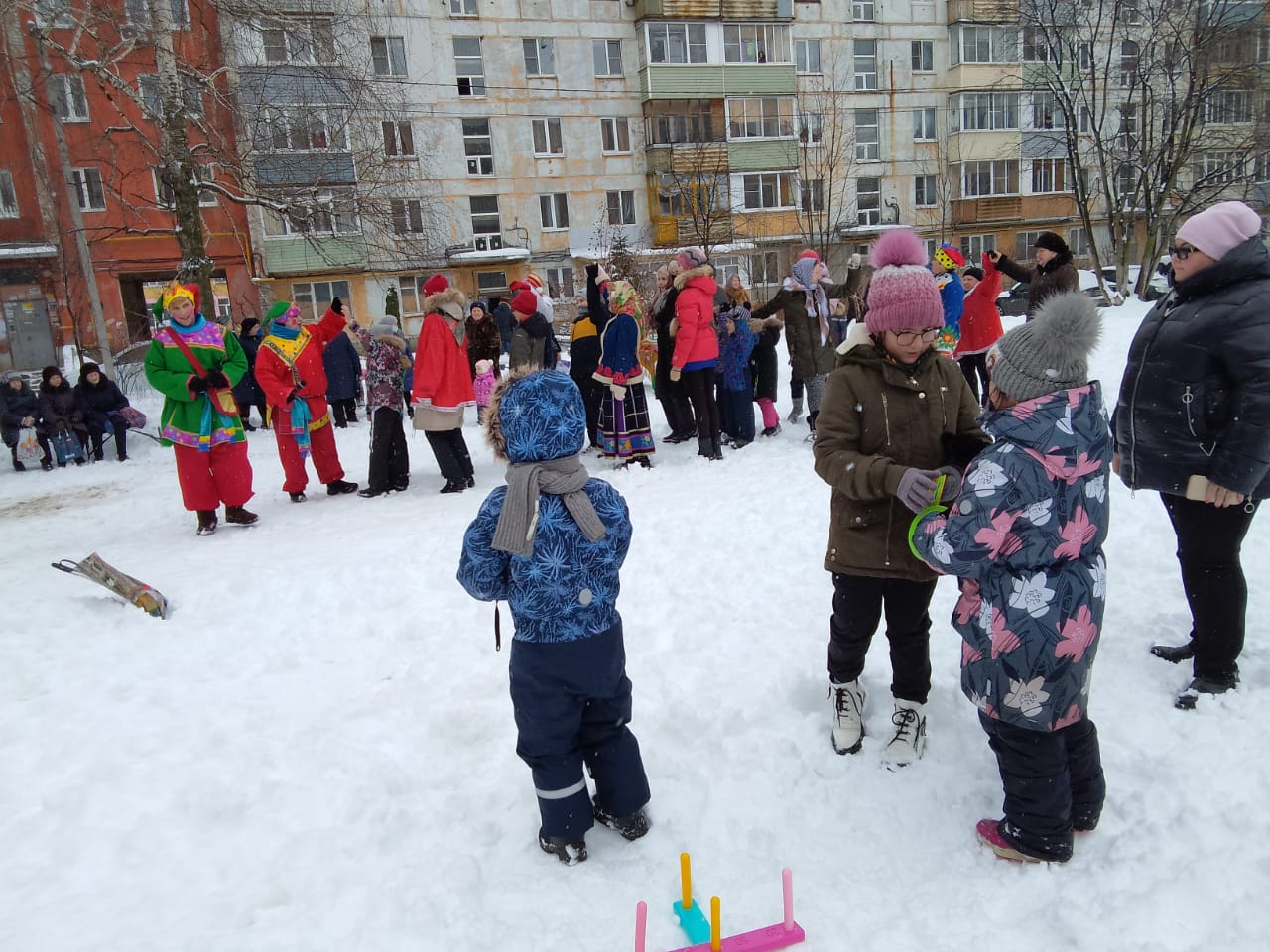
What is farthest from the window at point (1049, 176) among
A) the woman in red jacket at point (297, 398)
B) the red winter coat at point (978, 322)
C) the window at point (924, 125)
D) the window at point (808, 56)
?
the woman in red jacket at point (297, 398)

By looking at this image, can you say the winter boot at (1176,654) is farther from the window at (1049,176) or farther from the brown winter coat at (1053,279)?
the window at (1049,176)

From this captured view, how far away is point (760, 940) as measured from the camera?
96.0 inches

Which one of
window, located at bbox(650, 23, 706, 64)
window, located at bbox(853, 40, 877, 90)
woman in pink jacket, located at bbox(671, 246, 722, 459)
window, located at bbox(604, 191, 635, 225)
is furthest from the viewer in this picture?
window, located at bbox(853, 40, 877, 90)

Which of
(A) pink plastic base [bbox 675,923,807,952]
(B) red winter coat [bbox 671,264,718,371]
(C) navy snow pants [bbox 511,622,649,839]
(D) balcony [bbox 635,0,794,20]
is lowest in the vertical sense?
(A) pink plastic base [bbox 675,923,807,952]

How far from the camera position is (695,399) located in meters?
8.39

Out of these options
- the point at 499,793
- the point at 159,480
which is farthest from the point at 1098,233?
the point at 499,793

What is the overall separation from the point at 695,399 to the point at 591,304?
170 cm

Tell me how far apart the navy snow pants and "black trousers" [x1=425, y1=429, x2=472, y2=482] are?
5.45 metres

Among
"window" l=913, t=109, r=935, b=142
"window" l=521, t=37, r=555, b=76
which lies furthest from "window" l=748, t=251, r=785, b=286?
"window" l=521, t=37, r=555, b=76

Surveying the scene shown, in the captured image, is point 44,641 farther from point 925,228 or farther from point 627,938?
point 925,228

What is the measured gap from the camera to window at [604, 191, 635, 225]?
32969 mm

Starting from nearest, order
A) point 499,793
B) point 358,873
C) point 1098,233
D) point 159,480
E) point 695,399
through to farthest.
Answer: point 358,873
point 499,793
point 695,399
point 159,480
point 1098,233

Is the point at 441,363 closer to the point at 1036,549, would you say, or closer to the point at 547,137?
the point at 1036,549

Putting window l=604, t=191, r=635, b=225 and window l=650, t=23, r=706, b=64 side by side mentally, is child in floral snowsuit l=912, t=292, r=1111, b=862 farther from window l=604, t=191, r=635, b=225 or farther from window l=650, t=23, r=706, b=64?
window l=650, t=23, r=706, b=64
